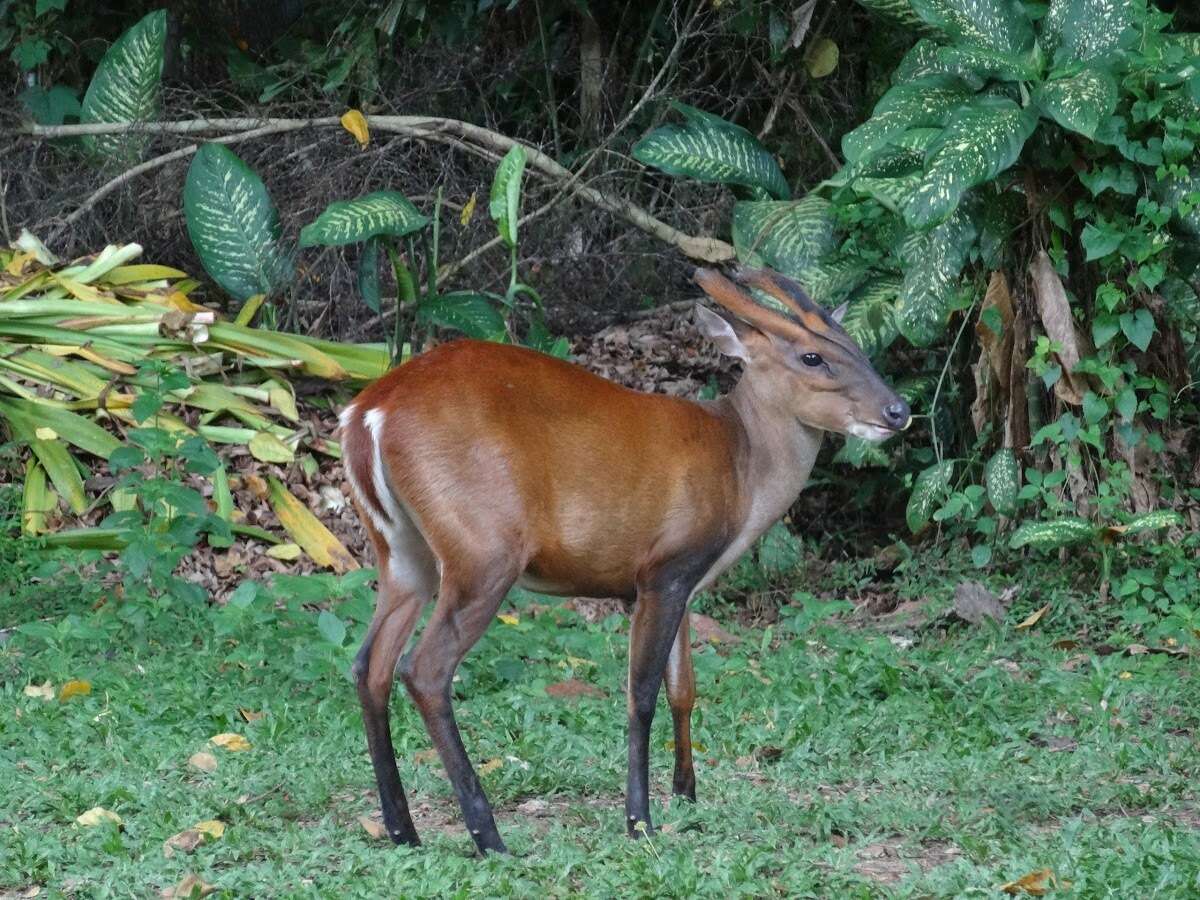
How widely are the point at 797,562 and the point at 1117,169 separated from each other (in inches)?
84.0

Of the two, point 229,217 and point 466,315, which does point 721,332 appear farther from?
point 229,217

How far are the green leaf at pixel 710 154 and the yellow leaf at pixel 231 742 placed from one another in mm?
3448

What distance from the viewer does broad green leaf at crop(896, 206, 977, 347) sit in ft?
22.5

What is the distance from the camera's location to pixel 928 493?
7.13 m

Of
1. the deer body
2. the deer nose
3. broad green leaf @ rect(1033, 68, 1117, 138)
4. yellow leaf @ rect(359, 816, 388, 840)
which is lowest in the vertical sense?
yellow leaf @ rect(359, 816, 388, 840)

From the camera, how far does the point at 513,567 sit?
14.1 feet

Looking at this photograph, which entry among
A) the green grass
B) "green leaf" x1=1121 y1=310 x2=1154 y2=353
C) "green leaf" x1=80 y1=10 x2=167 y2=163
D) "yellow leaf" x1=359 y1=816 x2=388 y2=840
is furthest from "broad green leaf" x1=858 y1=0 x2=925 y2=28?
"yellow leaf" x1=359 y1=816 x2=388 y2=840

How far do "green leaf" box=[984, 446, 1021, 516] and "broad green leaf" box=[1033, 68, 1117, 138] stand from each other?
142 centimetres

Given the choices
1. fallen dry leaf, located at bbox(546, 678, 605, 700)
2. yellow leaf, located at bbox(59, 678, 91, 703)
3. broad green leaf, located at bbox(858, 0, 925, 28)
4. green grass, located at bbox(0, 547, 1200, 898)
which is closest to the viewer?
green grass, located at bbox(0, 547, 1200, 898)

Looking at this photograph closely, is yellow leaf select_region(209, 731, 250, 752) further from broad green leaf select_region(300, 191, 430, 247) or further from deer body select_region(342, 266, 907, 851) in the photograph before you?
broad green leaf select_region(300, 191, 430, 247)

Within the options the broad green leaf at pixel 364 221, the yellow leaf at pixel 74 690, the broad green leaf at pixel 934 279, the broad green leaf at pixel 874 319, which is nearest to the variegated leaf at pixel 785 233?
the broad green leaf at pixel 874 319

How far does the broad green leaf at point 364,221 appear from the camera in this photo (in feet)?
24.3

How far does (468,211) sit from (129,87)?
2116 millimetres

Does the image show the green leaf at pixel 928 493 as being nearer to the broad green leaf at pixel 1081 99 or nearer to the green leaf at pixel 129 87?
the broad green leaf at pixel 1081 99
